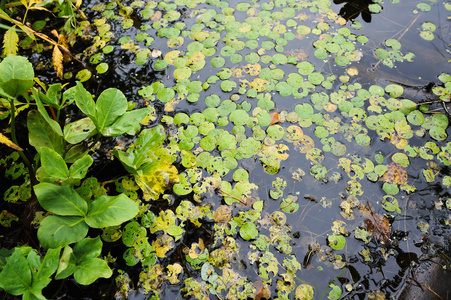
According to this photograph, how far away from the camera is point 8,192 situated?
2.18 metres

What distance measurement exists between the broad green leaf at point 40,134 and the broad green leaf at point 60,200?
16.8 inches

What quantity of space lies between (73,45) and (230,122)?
200 centimetres

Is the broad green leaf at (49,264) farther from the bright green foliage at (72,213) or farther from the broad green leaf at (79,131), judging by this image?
the broad green leaf at (79,131)

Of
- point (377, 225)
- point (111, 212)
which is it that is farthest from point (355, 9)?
point (111, 212)

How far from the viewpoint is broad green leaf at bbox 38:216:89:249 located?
5.04ft

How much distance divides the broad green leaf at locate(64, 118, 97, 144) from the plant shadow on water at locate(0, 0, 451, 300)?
262mm

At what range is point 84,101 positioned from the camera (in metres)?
1.77

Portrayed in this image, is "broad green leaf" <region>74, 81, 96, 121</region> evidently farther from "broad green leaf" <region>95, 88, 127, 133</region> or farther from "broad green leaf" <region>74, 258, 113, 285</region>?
"broad green leaf" <region>74, 258, 113, 285</region>

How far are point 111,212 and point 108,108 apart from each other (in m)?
0.66

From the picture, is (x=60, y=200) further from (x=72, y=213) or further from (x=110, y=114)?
(x=110, y=114)

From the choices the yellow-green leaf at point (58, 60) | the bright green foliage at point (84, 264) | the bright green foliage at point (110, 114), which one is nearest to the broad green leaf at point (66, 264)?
the bright green foliage at point (84, 264)

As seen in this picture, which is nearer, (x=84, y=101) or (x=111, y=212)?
(x=111, y=212)

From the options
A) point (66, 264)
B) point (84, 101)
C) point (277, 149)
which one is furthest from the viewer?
point (277, 149)

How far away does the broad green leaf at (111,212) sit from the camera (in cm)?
160
